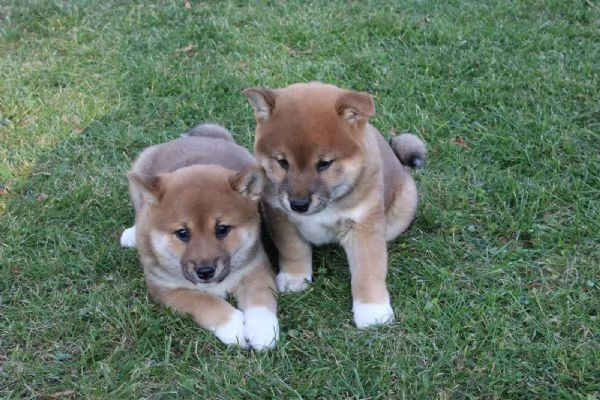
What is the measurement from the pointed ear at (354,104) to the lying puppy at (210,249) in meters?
0.53

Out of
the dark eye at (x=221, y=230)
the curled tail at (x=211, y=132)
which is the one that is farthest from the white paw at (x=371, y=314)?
the curled tail at (x=211, y=132)

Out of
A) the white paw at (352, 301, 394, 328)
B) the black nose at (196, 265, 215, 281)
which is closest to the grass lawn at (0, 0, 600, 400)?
the white paw at (352, 301, 394, 328)

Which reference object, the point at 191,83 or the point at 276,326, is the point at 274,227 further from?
the point at 191,83

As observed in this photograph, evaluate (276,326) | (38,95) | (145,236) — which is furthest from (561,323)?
(38,95)

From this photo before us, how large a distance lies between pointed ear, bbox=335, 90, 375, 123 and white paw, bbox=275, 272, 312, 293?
96 cm

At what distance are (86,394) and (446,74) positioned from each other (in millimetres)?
4164

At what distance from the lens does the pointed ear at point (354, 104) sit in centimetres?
364

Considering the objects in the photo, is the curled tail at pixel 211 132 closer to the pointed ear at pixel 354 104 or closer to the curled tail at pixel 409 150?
the curled tail at pixel 409 150

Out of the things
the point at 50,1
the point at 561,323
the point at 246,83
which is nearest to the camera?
the point at 561,323

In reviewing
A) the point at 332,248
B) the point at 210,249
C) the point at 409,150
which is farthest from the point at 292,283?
the point at 409,150

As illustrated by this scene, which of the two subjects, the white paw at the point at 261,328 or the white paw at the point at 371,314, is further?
the white paw at the point at 371,314

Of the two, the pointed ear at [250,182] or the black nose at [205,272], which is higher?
the pointed ear at [250,182]

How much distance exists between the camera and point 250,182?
3.73 m

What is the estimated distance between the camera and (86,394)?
3.31 metres
